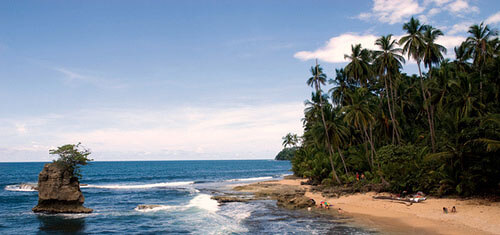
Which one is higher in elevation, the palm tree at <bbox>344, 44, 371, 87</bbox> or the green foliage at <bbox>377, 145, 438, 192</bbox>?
the palm tree at <bbox>344, 44, 371, 87</bbox>

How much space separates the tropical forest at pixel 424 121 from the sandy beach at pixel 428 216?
2.14 m

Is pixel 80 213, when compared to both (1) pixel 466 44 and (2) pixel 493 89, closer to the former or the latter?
(2) pixel 493 89

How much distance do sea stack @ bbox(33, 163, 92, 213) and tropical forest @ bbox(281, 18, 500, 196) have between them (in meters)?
28.0

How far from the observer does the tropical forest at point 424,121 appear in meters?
25.5

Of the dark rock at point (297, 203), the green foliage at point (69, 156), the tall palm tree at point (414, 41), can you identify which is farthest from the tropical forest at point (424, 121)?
the green foliage at point (69, 156)

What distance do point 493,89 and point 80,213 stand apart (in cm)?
3931

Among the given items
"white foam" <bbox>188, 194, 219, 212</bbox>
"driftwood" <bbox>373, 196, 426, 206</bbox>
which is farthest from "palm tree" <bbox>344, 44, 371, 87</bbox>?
"white foam" <bbox>188, 194, 219, 212</bbox>

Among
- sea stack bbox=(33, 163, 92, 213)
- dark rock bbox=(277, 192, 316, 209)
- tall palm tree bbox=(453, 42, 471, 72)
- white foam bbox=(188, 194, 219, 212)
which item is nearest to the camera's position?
sea stack bbox=(33, 163, 92, 213)

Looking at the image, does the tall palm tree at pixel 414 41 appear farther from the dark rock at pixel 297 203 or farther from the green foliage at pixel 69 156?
the green foliage at pixel 69 156

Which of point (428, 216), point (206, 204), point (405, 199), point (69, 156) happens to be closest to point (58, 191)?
point (69, 156)

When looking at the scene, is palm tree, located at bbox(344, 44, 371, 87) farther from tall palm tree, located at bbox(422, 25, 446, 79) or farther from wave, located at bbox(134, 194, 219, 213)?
wave, located at bbox(134, 194, 219, 213)

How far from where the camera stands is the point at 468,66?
44.6 m

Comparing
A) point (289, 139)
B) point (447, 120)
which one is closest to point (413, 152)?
point (447, 120)

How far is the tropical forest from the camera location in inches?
A: 1003
